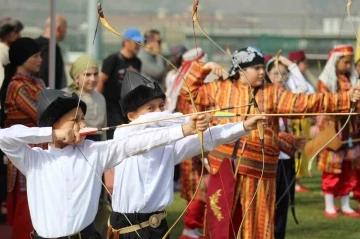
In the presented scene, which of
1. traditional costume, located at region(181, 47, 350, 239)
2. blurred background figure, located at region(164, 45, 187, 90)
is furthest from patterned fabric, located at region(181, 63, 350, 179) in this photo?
blurred background figure, located at region(164, 45, 187, 90)

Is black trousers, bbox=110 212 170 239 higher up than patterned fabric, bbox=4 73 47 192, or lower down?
lower down

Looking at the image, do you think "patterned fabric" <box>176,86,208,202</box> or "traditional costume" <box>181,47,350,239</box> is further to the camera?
"patterned fabric" <box>176,86,208,202</box>

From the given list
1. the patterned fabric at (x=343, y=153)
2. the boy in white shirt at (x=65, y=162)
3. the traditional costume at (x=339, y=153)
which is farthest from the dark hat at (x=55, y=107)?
the patterned fabric at (x=343, y=153)

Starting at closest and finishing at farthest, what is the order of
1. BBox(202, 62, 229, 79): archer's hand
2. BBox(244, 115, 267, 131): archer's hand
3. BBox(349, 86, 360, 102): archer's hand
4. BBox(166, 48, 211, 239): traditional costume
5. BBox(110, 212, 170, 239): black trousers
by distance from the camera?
BBox(244, 115, 267, 131): archer's hand < BBox(110, 212, 170, 239): black trousers < BBox(349, 86, 360, 102): archer's hand < BBox(202, 62, 229, 79): archer's hand < BBox(166, 48, 211, 239): traditional costume

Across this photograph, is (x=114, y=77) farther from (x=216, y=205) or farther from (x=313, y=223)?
(x=216, y=205)

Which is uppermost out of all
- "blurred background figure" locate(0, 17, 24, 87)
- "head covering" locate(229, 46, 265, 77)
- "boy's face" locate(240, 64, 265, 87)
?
"blurred background figure" locate(0, 17, 24, 87)

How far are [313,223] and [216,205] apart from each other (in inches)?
103

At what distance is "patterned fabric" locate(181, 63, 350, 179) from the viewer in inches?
249

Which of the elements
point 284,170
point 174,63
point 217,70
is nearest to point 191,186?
point 284,170

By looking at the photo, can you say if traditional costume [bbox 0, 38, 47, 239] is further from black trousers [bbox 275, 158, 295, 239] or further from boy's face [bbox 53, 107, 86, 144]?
boy's face [bbox 53, 107, 86, 144]

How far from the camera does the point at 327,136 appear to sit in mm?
9117

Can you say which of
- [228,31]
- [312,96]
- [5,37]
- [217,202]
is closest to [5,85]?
[5,37]

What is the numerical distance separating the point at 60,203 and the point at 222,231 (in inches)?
71.8

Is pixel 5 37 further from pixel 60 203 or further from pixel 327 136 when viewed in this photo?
pixel 60 203
